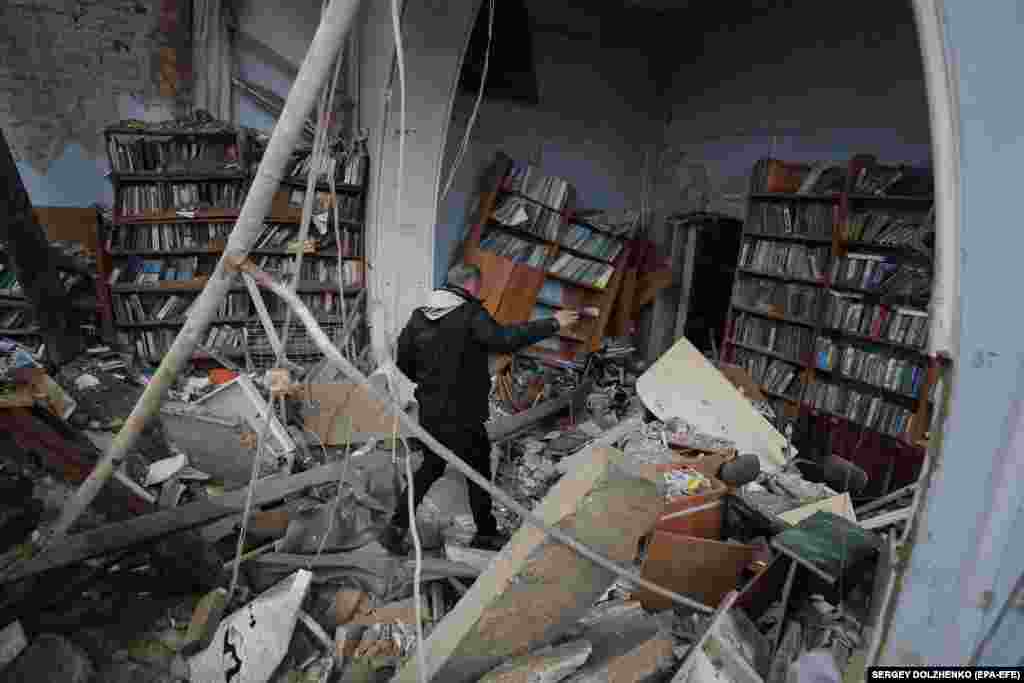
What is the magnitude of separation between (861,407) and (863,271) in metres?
1.15

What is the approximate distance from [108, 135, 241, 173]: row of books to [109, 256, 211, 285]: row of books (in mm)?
802

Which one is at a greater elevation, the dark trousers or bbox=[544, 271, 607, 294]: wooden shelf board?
bbox=[544, 271, 607, 294]: wooden shelf board

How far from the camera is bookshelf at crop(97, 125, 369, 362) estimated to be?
520 cm

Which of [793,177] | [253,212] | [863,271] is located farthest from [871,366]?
[253,212]

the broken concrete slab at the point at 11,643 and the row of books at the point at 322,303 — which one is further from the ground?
the row of books at the point at 322,303

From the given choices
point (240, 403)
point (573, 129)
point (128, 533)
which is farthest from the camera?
point (573, 129)

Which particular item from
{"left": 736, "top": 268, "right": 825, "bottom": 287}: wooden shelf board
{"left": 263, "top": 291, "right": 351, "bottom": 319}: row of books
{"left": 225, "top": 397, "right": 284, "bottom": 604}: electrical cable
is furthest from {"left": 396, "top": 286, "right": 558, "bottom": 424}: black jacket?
{"left": 736, "top": 268, "right": 825, "bottom": 287}: wooden shelf board

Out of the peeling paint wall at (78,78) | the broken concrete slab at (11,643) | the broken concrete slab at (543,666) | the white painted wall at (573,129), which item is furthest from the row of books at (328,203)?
the broken concrete slab at (543,666)

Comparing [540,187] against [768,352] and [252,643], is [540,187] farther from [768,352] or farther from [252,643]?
[252,643]

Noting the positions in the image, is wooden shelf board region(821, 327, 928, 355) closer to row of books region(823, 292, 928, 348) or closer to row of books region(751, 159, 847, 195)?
row of books region(823, 292, 928, 348)

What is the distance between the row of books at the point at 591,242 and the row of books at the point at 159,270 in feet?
12.0

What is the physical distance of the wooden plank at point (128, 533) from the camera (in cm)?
226

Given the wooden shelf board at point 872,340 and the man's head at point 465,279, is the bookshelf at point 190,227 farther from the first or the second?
the wooden shelf board at point 872,340

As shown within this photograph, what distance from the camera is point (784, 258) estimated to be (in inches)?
221
